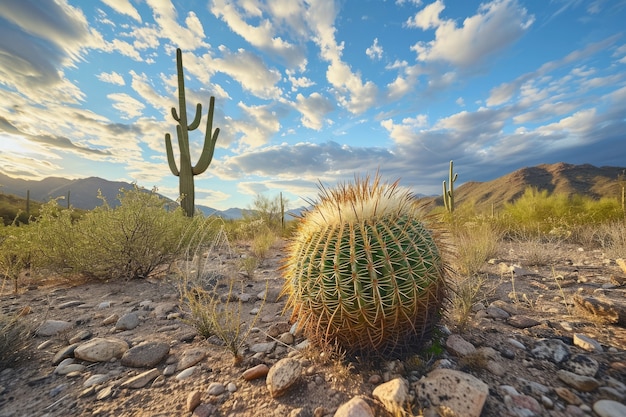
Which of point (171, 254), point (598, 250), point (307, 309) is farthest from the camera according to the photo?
point (598, 250)

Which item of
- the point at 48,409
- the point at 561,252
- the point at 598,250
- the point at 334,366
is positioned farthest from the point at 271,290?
the point at 598,250

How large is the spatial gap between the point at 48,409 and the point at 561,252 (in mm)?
9047

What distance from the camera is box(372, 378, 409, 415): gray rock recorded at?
1686 mm

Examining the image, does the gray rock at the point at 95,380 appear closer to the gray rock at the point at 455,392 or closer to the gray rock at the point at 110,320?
the gray rock at the point at 110,320

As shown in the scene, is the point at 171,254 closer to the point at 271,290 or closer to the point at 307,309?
the point at 271,290

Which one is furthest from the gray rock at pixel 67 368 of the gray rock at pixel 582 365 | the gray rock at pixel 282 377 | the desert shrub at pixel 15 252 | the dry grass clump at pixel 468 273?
the gray rock at pixel 582 365

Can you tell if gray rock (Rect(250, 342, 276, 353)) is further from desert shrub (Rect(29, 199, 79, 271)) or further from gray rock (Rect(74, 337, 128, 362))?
desert shrub (Rect(29, 199, 79, 271))

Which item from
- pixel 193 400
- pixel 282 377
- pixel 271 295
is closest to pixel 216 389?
Result: pixel 193 400

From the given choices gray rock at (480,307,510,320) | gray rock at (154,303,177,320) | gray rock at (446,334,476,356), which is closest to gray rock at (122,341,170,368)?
gray rock at (154,303,177,320)

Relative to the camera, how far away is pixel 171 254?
571 centimetres

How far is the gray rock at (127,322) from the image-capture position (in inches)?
127

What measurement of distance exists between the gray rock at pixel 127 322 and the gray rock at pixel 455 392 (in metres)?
3.14

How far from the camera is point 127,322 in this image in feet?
10.8

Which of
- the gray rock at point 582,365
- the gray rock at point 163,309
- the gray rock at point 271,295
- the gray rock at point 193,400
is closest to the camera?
the gray rock at point 193,400
